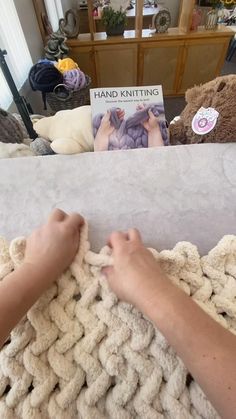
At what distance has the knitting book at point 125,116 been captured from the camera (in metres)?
0.66

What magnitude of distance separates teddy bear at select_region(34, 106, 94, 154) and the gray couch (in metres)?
0.03

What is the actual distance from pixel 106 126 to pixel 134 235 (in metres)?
0.35

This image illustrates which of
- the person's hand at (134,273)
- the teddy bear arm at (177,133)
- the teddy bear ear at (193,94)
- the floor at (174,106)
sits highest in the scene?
the teddy bear ear at (193,94)

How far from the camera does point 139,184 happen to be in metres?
0.57

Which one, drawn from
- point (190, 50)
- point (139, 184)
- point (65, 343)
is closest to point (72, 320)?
point (65, 343)

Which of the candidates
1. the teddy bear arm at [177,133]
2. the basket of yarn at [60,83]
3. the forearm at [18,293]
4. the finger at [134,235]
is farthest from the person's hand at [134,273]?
the basket of yarn at [60,83]

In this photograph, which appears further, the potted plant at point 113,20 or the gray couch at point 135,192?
the potted plant at point 113,20

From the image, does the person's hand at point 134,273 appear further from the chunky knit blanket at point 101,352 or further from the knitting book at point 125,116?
the knitting book at point 125,116

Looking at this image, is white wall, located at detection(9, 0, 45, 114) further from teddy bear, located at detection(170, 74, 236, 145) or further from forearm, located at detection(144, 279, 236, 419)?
forearm, located at detection(144, 279, 236, 419)

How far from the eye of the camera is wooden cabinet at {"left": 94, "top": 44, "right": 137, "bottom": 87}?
1835 mm

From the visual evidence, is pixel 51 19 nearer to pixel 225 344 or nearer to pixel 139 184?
pixel 139 184

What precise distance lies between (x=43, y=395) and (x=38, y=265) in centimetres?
18

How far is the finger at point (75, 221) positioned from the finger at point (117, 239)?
0.23 feet

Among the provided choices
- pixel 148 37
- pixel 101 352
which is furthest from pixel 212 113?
pixel 148 37
